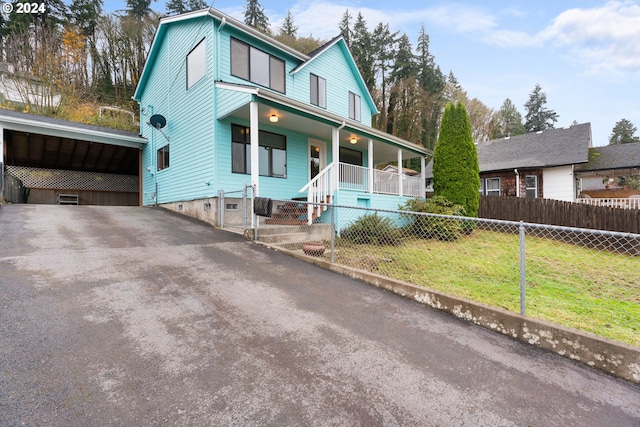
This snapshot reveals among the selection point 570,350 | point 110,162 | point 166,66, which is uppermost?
point 166,66

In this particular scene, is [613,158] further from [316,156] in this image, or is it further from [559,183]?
[316,156]

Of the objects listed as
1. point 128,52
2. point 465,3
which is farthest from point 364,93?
point 128,52

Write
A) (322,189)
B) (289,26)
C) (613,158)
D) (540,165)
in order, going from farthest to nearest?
(289,26) < (613,158) < (540,165) < (322,189)

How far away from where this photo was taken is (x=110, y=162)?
14211 mm

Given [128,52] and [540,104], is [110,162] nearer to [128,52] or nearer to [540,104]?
[128,52]

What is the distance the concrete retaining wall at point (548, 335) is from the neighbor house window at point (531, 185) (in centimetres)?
1497

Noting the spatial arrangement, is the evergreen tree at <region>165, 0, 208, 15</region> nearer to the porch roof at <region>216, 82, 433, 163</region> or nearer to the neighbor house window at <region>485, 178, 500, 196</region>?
the porch roof at <region>216, 82, 433, 163</region>

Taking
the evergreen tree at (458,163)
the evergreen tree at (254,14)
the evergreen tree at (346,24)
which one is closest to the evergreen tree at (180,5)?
the evergreen tree at (254,14)

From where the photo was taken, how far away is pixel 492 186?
1617 cm

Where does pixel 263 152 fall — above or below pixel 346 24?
below

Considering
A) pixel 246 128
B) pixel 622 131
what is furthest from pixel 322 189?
pixel 622 131

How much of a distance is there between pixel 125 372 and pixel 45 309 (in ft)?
5.16

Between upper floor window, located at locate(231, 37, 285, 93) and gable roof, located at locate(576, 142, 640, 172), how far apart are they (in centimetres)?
1597

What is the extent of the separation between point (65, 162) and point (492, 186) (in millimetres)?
22256
